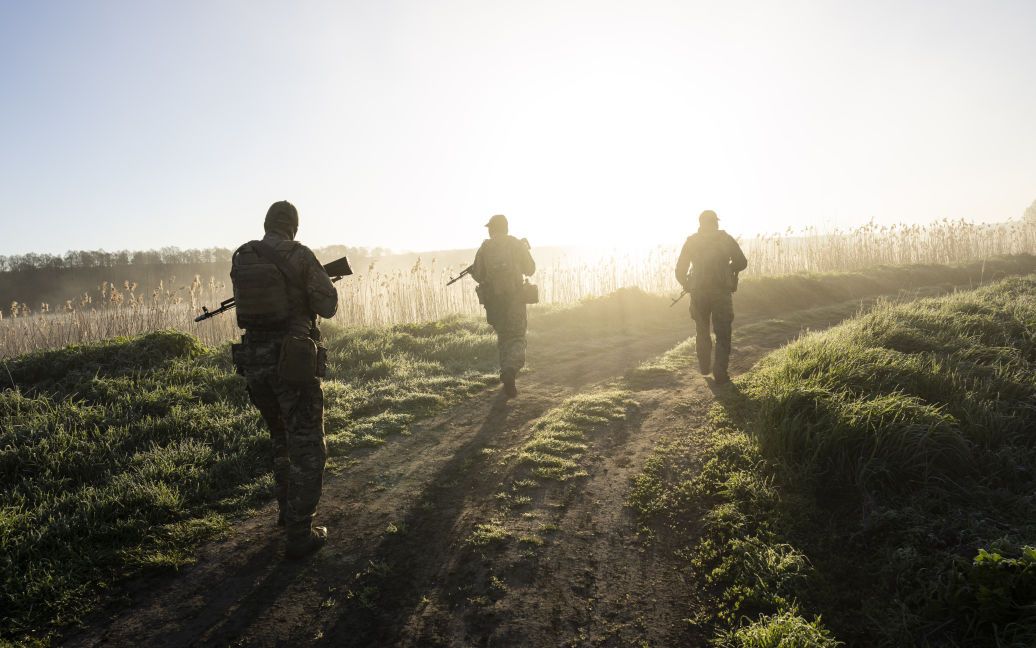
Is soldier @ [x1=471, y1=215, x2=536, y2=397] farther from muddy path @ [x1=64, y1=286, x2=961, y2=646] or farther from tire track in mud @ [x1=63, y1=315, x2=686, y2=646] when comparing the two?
muddy path @ [x1=64, y1=286, x2=961, y2=646]

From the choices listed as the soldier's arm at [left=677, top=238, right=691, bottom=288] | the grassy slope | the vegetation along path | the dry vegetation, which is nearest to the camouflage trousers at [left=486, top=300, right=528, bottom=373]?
the vegetation along path

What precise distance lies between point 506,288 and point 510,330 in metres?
0.61

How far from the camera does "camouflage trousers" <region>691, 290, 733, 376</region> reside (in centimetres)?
673

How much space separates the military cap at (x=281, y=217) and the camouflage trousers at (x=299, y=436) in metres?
1.09

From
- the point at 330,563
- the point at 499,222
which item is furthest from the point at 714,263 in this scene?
the point at 330,563

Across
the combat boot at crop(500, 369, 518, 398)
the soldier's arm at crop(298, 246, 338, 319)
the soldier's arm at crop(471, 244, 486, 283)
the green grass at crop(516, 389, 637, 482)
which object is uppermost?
the soldier's arm at crop(471, 244, 486, 283)

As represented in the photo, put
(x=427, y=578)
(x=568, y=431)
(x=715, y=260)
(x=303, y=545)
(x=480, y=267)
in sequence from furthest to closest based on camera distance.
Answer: (x=480, y=267) → (x=715, y=260) → (x=568, y=431) → (x=303, y=545) → (x=427, y=578)

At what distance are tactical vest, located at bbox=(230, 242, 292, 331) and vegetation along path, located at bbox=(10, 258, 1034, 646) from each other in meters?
1.69

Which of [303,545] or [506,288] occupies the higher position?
[506,288]

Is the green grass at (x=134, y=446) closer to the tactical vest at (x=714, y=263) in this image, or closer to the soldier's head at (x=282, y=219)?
the soldier's head at (x=282, y=219)

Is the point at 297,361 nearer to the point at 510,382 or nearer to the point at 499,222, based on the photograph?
the point at 510,382

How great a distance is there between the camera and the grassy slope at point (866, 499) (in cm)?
247

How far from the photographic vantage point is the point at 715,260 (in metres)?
6.87

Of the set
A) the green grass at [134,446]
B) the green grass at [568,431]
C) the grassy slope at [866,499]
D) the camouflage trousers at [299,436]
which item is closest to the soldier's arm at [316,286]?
the camouflage trousers at [299,436]
